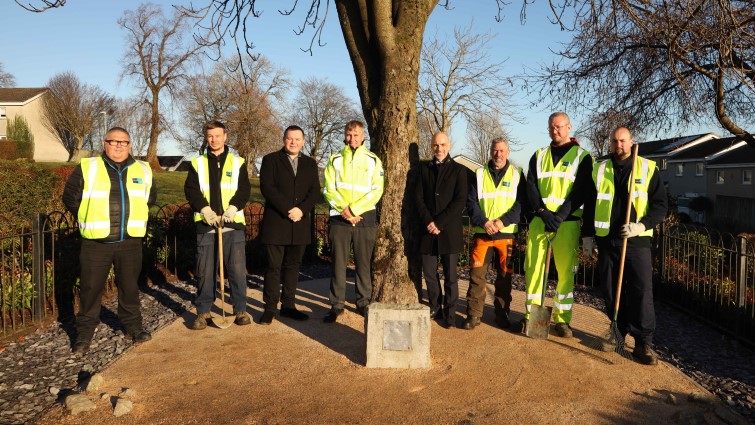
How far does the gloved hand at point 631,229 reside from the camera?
480 cm

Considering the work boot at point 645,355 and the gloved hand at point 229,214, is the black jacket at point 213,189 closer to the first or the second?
the gloved hand at point 229,214

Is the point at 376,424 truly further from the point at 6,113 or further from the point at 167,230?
the point at 6,113

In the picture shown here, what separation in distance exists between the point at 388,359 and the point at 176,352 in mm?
1895

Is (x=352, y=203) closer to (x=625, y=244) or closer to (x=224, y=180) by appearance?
(x=224, y=180)

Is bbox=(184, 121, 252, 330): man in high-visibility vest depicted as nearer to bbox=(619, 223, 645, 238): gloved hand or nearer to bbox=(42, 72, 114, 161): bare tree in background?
bbox=(619, 223, 645, 238): gloved hand

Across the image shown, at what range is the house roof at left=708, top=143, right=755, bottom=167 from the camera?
31859 mm

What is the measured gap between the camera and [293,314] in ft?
19.5

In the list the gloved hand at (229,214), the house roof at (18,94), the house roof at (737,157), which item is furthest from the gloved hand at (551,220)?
the house roof at (18,94)

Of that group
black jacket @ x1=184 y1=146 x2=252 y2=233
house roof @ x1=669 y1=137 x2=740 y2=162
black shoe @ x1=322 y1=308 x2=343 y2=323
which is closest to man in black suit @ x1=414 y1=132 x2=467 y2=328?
black shoe @ x1=322 y1=308 x2=343 y2=323

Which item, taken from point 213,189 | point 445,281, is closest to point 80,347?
point 213,189

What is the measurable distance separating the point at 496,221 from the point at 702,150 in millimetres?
39232

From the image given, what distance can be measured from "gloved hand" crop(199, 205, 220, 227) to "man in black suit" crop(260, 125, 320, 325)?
51 cm

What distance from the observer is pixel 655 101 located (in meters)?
12.6

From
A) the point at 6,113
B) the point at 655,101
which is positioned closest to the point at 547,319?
the point at 655,101
